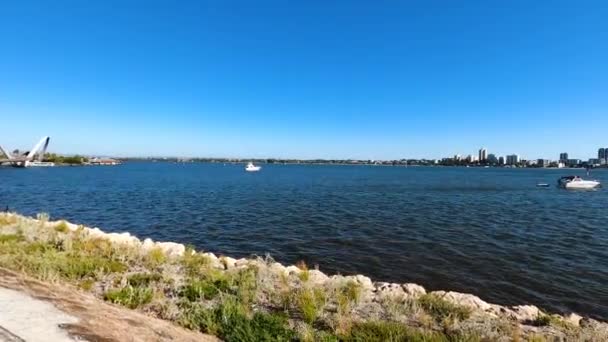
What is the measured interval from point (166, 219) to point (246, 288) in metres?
23.4

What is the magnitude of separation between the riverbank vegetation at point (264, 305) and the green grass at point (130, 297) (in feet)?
0.06

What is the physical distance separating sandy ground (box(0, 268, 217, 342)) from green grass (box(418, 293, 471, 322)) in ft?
15.7

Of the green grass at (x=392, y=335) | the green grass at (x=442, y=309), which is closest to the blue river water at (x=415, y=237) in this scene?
the green grass at (x=442, y=309)

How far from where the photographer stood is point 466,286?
1419 cm

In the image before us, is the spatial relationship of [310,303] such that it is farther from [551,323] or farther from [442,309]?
[551,323]

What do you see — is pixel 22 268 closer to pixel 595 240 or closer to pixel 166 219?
pixel 166 219

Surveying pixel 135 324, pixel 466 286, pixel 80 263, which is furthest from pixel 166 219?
pixel 135 324

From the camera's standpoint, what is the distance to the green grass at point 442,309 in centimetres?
732

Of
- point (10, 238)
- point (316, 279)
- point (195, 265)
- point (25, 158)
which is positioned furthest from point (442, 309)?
point (25, 158)

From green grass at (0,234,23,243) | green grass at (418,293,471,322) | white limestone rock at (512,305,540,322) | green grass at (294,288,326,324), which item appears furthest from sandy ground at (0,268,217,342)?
white limestone rock at (512,305,540,322)

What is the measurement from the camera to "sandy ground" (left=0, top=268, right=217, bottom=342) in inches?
190

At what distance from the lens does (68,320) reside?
209 inches

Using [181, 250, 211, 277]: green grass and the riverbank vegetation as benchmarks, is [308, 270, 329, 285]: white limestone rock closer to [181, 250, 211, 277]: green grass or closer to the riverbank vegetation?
the riverbank vegetation

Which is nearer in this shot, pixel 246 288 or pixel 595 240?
pixel 246 288
